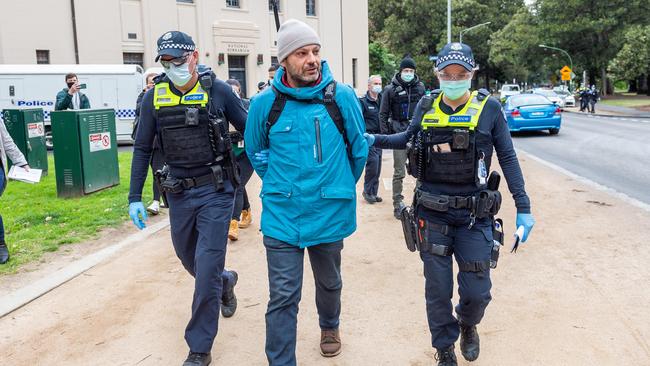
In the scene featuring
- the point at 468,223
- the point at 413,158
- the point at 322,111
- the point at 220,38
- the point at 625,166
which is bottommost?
the point at 625,166

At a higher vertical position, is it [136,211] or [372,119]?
[372,119]

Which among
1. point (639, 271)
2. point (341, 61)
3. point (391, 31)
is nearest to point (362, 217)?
point (639, 271)

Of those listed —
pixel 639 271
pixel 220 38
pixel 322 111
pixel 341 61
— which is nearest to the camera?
pixel 322 111

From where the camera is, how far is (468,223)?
12.2 feet

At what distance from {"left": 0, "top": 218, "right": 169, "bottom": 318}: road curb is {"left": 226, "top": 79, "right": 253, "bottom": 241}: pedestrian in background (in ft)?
3.61

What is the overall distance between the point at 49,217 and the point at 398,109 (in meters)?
4.79

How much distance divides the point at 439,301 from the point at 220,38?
27.3 meters

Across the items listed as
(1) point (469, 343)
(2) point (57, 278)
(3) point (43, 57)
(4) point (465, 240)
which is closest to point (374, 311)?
(1) point (469, 343)

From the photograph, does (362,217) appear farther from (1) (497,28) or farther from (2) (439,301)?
(1) (497,28)

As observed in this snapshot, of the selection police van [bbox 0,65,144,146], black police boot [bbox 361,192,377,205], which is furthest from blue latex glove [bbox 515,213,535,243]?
police van [bbox 0,65,144,146]

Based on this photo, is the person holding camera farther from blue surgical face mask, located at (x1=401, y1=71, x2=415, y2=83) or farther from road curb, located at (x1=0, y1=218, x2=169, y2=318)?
blue surgical face mask, located at (x1=401, y1=71, x2=415, y2=83)

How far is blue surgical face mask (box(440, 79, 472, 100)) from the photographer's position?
12.3 ft

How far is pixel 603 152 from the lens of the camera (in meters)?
15.9

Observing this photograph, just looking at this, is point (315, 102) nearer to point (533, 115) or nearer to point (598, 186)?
point (598, 186)
